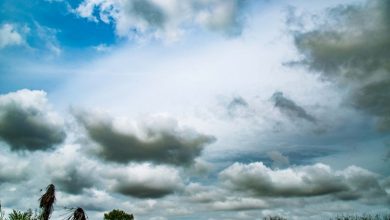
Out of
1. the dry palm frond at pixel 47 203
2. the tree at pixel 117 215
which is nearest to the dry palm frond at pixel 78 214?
the dry palm frond at pixel 47 203

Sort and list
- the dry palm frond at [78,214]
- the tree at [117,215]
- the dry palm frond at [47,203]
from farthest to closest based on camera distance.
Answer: the tree at [117,215] < the dry palm frond at [47,203] < the dry palm frond at [78,214]

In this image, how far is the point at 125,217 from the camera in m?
112

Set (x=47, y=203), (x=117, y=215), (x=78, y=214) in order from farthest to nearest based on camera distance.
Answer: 1. (x=117, y=215)
2. (x=47, y=203)
3. (x=78, y=214)

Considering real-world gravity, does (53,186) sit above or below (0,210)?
above

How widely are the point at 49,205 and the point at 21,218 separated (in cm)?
332

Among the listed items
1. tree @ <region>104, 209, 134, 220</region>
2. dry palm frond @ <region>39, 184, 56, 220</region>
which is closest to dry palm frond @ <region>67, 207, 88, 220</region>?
dry palm frond @ <region>39, 184, 56, 220</region>

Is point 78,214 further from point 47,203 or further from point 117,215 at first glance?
point 117,215

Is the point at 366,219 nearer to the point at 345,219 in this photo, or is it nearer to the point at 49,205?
the point at 345,219

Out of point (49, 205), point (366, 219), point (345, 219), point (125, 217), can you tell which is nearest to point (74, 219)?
point (49, 205)

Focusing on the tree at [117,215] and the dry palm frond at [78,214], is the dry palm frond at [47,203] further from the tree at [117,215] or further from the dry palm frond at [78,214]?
the tree at [117,215]

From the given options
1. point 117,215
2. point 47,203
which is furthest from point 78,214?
point 117,215

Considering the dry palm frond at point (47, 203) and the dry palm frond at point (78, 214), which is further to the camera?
the dry palm frond at point (47, 203)

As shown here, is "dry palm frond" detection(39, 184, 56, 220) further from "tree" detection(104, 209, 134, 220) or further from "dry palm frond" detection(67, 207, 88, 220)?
"tree" detection(104, 209, 134, 220)

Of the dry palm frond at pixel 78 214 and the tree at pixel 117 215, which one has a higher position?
the tree at pixel 117 215
